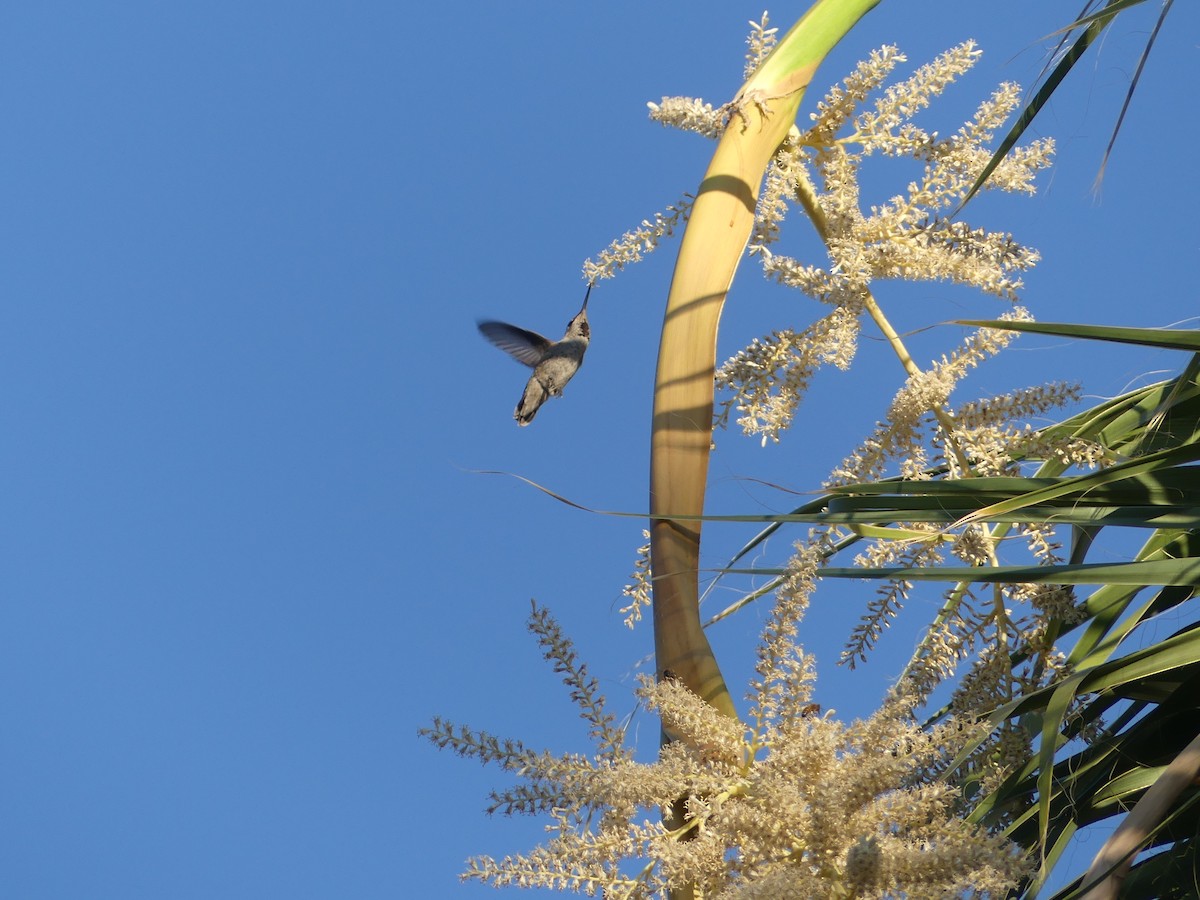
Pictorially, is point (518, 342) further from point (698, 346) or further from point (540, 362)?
point (698, 346)

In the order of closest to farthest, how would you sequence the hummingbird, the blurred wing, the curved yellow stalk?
the curved yellow stalk → the blurred wing → the hummingbird

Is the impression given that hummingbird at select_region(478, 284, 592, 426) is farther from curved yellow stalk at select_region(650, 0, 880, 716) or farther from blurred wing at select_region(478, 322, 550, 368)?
curved yellow stalk at select_region(650, 0, 880, 716)

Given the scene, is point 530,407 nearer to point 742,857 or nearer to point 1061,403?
point 1061,403

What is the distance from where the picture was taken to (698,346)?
1468 mm

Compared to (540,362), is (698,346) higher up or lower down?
lower down

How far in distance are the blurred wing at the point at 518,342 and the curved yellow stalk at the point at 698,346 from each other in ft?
8.34

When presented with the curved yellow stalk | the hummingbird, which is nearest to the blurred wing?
the hummingbird

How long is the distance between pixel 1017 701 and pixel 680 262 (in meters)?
0.63

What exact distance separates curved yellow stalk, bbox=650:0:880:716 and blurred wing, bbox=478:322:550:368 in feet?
8.34

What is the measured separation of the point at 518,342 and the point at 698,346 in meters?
2.90

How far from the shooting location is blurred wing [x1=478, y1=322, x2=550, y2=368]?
4.18m

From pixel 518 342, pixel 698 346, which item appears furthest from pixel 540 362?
pixel 698 346

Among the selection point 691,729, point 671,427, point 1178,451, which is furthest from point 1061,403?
point 691,729

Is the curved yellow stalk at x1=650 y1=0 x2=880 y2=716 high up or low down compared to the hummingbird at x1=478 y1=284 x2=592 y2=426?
down
